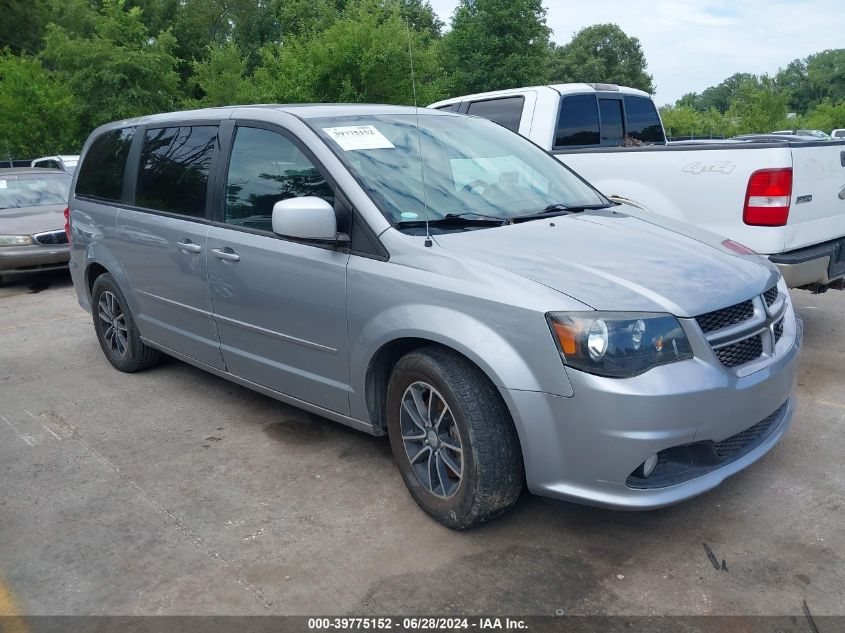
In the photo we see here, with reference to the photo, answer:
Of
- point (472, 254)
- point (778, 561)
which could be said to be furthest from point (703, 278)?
point (778, 561)

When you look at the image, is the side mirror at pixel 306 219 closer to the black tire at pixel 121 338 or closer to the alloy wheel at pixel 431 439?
the alloy wheel at pixel 431 439

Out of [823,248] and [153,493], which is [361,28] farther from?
[153,493]

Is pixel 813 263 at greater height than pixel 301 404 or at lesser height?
greater

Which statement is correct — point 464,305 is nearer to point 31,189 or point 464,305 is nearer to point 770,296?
point 770,296

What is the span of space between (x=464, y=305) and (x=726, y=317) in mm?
1054

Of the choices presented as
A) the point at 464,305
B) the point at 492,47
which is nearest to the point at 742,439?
the point at 464,305

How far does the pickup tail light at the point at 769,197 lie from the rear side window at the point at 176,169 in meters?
3.55

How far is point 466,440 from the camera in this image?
297cm

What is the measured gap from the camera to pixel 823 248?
17.3 ft

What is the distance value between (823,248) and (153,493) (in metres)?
4.70

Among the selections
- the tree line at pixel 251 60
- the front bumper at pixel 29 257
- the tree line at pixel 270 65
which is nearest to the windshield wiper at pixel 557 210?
the tree line at pixel 251 60

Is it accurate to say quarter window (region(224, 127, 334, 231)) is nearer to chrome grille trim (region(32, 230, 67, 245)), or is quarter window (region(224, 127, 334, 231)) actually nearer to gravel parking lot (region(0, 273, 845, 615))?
gravel parking lot (region(0, 273, 845, 615))

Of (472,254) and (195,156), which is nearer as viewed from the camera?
(472,254)

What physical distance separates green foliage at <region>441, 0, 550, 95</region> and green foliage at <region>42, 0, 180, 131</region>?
10277mm
